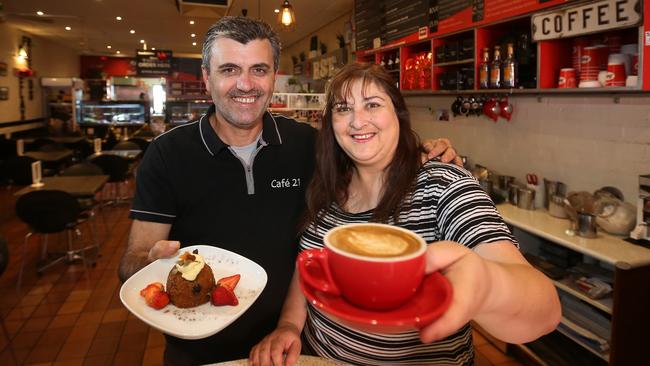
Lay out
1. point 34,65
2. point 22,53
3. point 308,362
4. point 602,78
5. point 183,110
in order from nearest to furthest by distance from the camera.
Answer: point 308,362, point 602,78, point 183,110, point 22,53, point 34,65

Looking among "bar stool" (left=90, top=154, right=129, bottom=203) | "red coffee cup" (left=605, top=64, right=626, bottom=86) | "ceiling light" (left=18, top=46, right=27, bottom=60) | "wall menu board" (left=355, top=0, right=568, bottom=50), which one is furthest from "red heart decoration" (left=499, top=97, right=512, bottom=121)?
"ceiling light" (left=18, top=46, right=27, bottom=60)

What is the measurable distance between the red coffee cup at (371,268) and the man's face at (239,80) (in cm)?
98

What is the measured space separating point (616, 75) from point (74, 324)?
4.13 m

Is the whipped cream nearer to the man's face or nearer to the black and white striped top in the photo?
the black and white striped top

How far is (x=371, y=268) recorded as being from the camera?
2.15ft

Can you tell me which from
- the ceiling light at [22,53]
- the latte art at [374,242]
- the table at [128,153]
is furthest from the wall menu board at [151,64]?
the latte art at [374,242]

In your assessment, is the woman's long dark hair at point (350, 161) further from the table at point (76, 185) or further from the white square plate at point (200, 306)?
the table at point (76, 185)

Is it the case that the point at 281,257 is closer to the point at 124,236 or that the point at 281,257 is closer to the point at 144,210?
the point at 144,210

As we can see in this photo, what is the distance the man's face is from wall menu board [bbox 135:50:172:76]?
10.4 meters

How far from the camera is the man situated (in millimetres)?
1625

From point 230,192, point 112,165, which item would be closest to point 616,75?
point 230,192

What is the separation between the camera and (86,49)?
15906 mm

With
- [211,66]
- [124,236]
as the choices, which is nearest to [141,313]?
[211,66]

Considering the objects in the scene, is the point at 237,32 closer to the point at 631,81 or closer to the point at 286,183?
the point at 286,183
